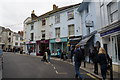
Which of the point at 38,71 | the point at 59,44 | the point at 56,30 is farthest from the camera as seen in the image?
the point at 56,30

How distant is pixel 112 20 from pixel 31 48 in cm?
2405

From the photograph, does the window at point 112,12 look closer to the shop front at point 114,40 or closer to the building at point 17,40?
the shop front at point 114,40

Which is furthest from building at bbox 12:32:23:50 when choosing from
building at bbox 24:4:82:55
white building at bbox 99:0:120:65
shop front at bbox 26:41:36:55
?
white building at bbox 99:0:120:65

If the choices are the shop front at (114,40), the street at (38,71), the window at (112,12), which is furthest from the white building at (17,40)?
the shop front at (114,40)

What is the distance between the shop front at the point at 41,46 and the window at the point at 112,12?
56.3ft

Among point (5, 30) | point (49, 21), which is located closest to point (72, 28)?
point (49, 21)

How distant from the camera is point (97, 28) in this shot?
46.8 feet

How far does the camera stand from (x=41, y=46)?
29000 millimetres

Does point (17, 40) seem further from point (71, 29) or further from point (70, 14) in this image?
point (71, 29)

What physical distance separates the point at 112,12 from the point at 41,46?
64.3 ft

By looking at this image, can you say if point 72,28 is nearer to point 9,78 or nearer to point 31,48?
point 31,48

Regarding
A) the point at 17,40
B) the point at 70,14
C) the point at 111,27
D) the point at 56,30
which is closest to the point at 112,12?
the point at 111,27

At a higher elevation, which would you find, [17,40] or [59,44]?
[17,40]

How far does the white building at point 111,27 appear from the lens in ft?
33.6
